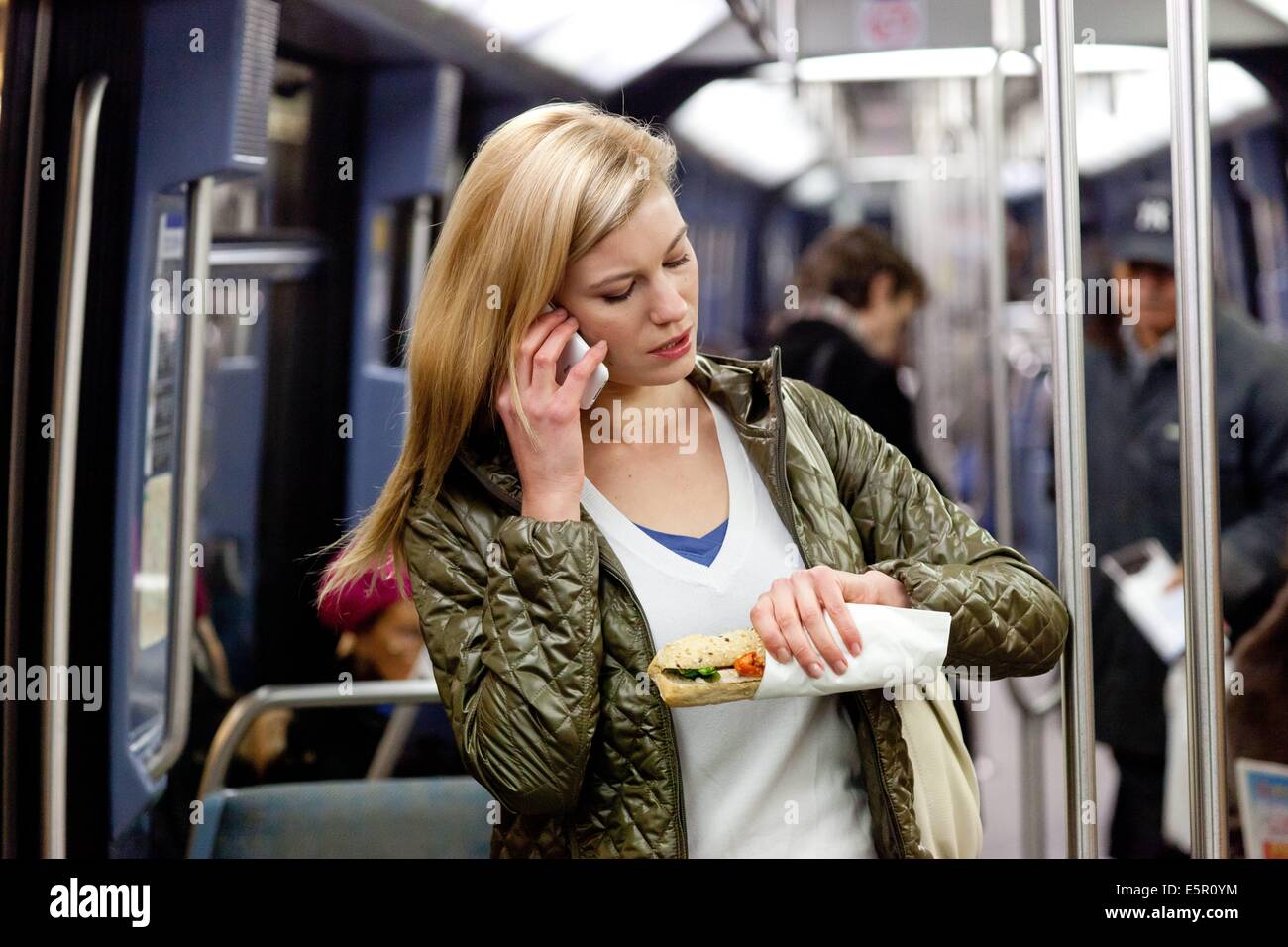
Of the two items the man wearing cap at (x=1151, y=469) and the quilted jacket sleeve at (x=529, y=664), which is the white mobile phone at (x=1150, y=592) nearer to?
the man wearing cap at (x=1151, y=469)

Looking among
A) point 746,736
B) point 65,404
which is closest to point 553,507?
point 746,736

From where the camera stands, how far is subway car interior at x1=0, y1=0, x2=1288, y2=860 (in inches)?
82.6

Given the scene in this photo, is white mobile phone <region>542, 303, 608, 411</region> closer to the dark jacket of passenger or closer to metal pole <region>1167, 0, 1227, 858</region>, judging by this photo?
metal pole <region>1167, 0, 1227, 858</region>

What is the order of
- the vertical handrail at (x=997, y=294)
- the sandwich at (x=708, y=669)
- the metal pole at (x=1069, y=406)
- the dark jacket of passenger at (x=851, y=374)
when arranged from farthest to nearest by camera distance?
the vertical handrail at (x=997, y=294)
the dark jacket of passenger at (x=851, y=374)
the metal pole at (x=1069, y=406)
the sandwich at (x=708, y=669)

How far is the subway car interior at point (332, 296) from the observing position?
2.10 m

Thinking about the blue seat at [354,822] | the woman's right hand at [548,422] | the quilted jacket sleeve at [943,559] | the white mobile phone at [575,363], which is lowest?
the blue seat at [354,822]

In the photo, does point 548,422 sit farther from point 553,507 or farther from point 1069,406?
point 1069,406

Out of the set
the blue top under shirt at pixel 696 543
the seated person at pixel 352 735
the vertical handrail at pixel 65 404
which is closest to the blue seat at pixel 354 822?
the vertical handrail at pixel 65 404

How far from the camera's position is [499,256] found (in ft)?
4.76

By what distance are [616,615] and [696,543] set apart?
13 centimetres

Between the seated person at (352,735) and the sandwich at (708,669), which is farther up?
the sandwich at (708,669)

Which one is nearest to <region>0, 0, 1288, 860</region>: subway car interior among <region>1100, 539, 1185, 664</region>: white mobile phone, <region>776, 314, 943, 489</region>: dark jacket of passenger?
<region>1100, 539, 1185, 664</region>: white mobile phone

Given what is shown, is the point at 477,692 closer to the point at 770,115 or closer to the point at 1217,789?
the point at 1217,789
